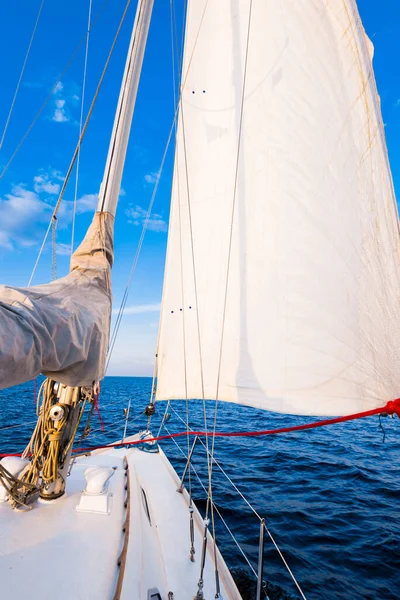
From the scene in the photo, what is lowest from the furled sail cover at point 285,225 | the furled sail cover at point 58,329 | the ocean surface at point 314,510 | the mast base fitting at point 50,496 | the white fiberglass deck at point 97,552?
the ocean surface at point 314,510

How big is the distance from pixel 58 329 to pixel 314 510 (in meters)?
6.09

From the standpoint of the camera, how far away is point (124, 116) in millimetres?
3549

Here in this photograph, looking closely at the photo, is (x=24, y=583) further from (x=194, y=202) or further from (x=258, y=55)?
(x=258, y=55)

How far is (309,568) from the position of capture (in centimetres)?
409

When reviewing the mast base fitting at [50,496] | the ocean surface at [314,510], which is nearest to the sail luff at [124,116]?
the mast base fitting at [50,496]

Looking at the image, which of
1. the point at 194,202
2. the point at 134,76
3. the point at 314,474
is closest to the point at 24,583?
the point at 194,202

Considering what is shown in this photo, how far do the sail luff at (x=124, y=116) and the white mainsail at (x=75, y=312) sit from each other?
1 centimetres

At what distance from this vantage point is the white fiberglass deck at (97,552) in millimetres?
2012

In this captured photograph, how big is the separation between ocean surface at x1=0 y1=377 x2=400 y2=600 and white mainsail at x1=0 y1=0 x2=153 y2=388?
10.5 ft

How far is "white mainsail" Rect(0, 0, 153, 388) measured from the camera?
4.75ft

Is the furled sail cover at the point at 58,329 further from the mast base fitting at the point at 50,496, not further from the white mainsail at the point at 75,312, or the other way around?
the mast base fitting at the point at 50,496

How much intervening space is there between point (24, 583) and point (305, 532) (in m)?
4.48

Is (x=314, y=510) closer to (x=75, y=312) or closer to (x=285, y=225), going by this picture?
(x=285, y=225)

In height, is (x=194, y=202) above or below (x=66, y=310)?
above
